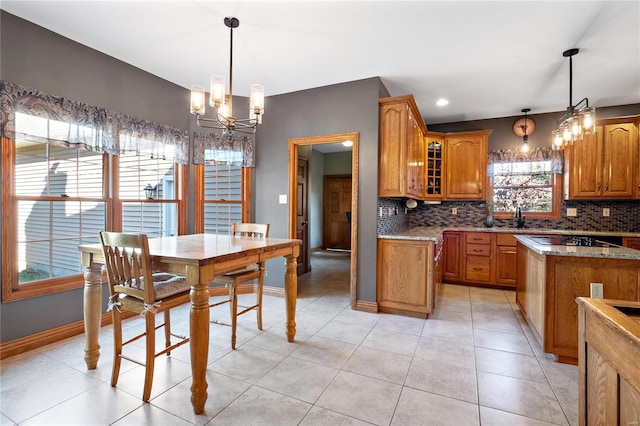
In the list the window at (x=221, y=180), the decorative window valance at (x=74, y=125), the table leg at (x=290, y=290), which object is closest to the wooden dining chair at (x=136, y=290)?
the table leg at (x=290, y=290)

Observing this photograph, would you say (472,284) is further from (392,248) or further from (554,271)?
(554,271)

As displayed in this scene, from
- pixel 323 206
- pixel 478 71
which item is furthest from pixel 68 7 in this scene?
pixel 323 206

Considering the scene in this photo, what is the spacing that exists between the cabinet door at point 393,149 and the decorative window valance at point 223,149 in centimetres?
175

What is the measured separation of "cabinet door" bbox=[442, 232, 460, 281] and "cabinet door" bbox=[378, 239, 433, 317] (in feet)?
5.37

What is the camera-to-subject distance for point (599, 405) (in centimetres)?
111

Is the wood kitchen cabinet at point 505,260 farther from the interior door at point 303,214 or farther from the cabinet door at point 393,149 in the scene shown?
the interior door at point 303,214

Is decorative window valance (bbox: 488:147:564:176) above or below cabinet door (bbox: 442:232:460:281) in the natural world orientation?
above

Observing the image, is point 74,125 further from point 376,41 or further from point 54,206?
point 376,41

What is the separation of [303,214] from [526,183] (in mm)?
3678

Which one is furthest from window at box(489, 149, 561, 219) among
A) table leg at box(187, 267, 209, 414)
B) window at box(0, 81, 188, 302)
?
window at box(0, 81, 188, 302)

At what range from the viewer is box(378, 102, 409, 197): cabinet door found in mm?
3322

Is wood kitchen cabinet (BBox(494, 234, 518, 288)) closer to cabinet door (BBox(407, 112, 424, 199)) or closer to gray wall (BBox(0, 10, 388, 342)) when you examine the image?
cabinet door (BBox(407, 112, 424, 199))

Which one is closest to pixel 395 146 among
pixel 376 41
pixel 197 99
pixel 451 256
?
pixel 376 41

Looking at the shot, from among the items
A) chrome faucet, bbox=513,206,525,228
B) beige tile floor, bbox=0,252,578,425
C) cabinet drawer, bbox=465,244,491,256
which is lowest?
beige tile floor, bbox=0,252,578,425
